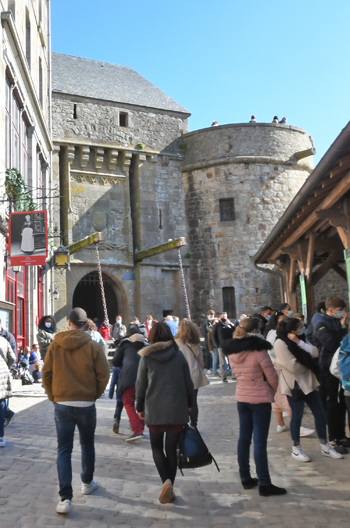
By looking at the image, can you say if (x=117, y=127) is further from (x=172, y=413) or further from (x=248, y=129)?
(x=172, y=413)

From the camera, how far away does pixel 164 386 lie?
4586 millimetres

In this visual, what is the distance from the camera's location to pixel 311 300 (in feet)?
38.7

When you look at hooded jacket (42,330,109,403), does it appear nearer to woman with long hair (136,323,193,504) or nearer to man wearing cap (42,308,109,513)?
man wearing cap (42,308,109,513)

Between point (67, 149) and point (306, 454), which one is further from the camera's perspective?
point (67, 149)

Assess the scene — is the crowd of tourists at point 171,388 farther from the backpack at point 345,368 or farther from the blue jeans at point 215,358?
the blue jeans at point 215,358

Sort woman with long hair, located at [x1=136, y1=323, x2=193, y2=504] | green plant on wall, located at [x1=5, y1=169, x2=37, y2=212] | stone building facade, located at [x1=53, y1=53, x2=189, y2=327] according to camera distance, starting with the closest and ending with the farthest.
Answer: woman with long hair, located at [x1=136, y1=323, x2=193, y2=504], green plant on wall, located at [x1=5, y1=169, x2=37, y2=212], stone building facade, located at [x1=53, y1=53, x2=189, y2=327]

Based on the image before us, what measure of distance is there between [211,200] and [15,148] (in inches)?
400

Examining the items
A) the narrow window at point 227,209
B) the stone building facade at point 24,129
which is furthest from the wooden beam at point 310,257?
the narrow window at point 227,209

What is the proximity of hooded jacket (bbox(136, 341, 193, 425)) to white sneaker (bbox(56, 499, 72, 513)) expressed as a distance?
0.80 meters

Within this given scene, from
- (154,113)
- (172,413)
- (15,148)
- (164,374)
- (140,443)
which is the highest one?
(154,113)

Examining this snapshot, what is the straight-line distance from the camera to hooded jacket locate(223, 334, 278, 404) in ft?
15.6

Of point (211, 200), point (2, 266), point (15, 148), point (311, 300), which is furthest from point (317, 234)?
point (211, 200)

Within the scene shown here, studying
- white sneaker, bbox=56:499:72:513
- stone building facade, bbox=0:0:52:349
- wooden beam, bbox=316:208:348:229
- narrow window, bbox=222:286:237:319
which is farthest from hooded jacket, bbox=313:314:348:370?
narrow window, bbox=222:286:237:319

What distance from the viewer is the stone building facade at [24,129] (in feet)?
41.1
